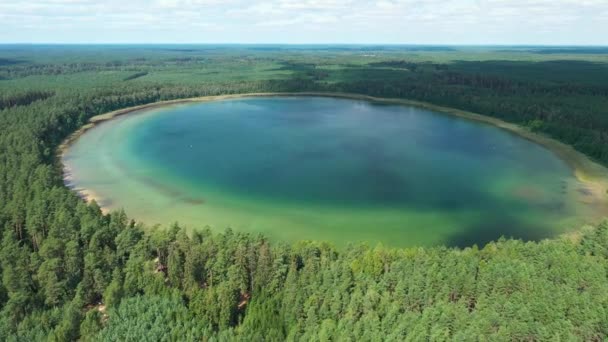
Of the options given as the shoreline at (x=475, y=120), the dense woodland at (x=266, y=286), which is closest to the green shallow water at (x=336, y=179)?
the shoreline at (x=475, y=120)


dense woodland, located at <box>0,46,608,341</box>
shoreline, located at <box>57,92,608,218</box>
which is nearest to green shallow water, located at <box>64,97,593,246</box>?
shoreline, located at <box>57,92,608,218</box>

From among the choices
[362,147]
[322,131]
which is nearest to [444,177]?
[362,147]

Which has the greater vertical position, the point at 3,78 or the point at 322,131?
the point at 3,78

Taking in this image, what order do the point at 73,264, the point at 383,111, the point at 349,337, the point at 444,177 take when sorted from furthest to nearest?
the point at 383,111
the point at 444,177
the point at 73,264
the point at 349,337

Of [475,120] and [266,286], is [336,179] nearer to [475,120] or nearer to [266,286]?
[266,286]

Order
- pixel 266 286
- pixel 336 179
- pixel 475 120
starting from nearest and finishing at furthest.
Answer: pixel 266 286
pixel 336 179
pixel 475 120

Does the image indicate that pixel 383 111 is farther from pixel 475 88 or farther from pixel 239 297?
pixel 239 297

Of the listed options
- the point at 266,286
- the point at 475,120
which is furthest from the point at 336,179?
the point at 475,120
